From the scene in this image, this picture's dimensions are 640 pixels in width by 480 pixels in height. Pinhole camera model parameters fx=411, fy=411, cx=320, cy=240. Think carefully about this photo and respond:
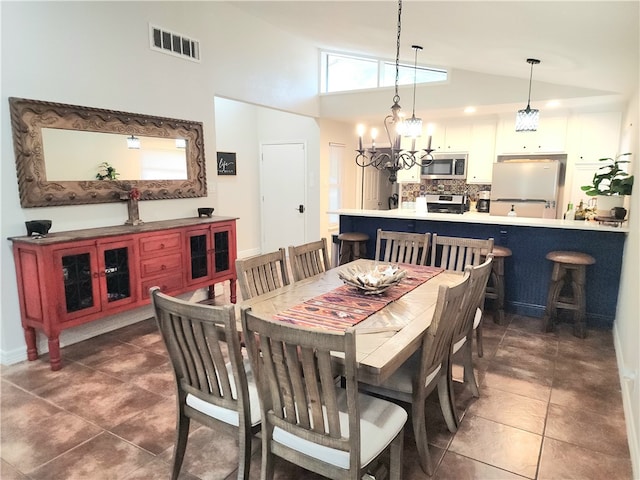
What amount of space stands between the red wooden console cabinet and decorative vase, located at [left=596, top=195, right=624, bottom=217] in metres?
3.67

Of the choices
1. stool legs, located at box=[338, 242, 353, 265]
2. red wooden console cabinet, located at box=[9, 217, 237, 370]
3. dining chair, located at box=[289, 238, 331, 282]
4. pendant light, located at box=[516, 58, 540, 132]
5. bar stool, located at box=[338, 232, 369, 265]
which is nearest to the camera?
dining chair, located at box=[289, 238, 331, 282]

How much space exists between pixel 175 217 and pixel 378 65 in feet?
12.4

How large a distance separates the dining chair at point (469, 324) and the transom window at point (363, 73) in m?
4.06

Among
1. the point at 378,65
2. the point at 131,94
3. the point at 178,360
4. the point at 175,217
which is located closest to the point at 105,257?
the point at 175,217

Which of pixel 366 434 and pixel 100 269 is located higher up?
pixel 100 269

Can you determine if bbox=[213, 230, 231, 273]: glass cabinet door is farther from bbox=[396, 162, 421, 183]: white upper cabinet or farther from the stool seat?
bbox=[396, 162, 421, 183]: white upper cabinet

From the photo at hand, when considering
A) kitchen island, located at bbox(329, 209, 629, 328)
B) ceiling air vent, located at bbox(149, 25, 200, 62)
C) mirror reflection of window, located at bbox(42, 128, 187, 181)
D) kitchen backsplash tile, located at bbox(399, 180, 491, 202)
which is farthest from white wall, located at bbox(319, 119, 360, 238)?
mirror reflection of window, located at bbox(42, 128, 187, 181)

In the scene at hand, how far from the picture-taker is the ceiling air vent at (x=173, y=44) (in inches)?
152

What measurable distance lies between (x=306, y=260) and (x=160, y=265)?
1538mm

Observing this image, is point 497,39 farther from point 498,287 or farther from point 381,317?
point 381,317

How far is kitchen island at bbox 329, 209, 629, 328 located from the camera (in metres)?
3.71

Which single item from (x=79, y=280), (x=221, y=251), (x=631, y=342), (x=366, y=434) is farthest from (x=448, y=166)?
(x=366, y=434)

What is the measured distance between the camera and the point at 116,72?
3.59 m

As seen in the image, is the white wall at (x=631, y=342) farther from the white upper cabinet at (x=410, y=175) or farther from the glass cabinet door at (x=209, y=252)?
the glass cabinet door at (x=209, y=252)
